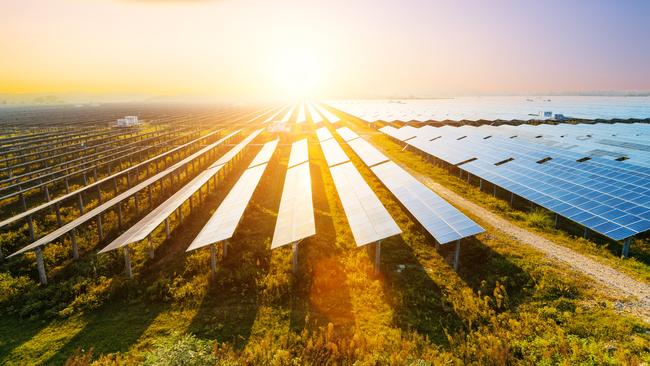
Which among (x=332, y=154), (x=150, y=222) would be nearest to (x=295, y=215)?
(x=150, y=222)

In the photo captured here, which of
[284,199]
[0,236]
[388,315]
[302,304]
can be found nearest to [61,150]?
[0,236]

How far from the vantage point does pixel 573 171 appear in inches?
1027

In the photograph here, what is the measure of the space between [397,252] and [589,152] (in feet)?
82.8

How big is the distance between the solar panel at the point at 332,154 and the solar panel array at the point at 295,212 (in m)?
4.69

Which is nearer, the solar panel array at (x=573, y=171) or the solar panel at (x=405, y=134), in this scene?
the solar panel array at (x=573, y=171)

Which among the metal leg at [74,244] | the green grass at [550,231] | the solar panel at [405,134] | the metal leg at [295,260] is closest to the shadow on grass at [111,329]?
the metal leg at [74,244]

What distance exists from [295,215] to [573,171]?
21682 millimetres

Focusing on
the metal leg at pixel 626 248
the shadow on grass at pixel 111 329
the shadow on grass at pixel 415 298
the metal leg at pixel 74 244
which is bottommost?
the shadow on grass at pixel 415 298

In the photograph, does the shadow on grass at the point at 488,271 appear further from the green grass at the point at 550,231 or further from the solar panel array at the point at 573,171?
the solar panel array at the point at 573,171

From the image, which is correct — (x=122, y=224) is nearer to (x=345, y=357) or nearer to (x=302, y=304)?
(x=302, y=304)

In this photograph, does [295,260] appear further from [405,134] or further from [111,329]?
[405,134]

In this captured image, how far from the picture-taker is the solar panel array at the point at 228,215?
54.3 ft

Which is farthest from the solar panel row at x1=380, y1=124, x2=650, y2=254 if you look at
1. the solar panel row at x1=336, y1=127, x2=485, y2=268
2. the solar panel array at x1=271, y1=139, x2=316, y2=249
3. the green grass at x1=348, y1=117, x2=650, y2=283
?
the solar panel array at x1=271, y1=139, x2=316, y2=249

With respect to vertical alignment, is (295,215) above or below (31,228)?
above
